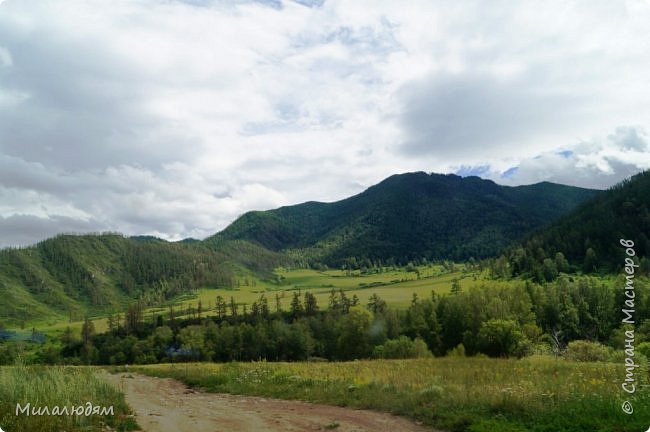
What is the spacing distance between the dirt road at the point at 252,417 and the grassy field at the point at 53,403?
989 millimetres

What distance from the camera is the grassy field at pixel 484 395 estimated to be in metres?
12.5

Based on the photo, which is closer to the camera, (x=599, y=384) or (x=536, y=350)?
(x=599, y=384)

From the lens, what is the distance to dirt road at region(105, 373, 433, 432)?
14031mm

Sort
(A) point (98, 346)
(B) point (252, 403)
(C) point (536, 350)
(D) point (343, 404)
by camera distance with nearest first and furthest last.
Answer: (D) point (343, 404) < (B) point (252, 403) < (C) point (536, 350) < (A) point (98, 346)

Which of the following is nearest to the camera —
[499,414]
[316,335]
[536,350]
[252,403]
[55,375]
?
[499,414]

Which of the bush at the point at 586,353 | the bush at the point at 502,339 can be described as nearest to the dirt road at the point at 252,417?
the bush at the point at 586,353

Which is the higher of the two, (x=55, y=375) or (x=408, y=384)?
(x=55, y=375)

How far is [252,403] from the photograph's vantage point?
62.6 feet

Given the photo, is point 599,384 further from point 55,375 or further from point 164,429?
point 55,375

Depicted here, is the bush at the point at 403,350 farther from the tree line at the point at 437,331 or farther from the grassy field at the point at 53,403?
the grassy field at the point at 53,403

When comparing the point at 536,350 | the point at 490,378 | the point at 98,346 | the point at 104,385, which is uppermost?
the point at 104,385

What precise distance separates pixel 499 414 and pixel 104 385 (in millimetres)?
15917

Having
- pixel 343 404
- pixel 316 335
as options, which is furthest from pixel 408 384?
pixel 316 335

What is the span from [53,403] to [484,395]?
49.8 feet
